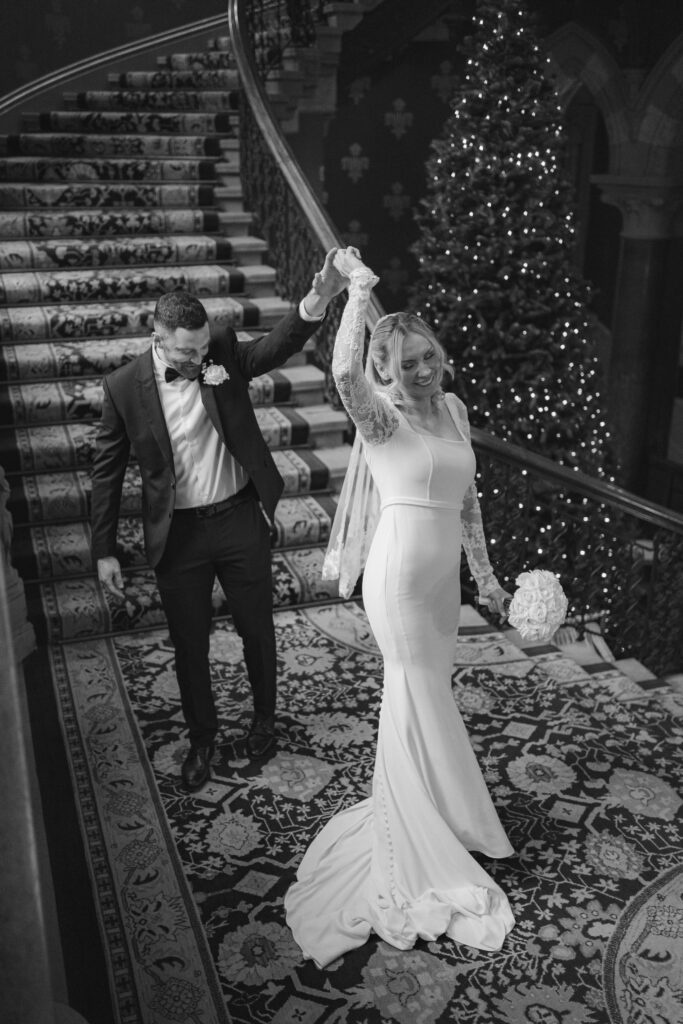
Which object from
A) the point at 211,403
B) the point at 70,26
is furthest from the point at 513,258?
the point at 70,26

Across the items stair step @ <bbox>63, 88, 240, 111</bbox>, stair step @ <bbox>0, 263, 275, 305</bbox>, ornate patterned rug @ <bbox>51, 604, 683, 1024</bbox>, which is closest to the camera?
ornate patterned rug @ <bbox>51, 604, 683, 1024</bbox>

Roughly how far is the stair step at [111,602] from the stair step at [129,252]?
252 centimetres

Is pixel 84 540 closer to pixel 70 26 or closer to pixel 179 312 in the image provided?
pixel 179 312

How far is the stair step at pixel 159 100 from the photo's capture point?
8281 mm

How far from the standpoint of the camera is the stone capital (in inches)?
397

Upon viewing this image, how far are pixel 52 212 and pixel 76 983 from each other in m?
5.50

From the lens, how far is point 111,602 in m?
4.68

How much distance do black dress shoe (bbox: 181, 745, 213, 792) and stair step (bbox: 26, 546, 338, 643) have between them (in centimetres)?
110

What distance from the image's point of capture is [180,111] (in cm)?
836

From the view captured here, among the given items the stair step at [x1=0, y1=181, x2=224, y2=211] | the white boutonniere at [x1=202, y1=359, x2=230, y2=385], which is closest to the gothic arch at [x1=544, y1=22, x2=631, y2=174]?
the stair step at [x1=0, y1=181, x2=224, y2=211]

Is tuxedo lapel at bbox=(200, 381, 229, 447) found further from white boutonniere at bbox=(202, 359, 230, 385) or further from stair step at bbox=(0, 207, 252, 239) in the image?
stair step at bbox=(0, 207, 252, 239)

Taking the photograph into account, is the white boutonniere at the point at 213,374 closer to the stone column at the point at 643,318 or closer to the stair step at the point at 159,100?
the stair step at the point at 159,100

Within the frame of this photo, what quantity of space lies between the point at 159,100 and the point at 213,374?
571 centimetres

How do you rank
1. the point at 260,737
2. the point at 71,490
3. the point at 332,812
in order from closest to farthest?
A: the point at 332,812 < the point at 260,737 < the point at 71,490
